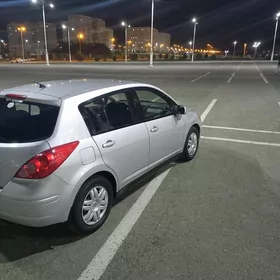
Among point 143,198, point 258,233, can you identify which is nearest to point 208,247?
point 258,233

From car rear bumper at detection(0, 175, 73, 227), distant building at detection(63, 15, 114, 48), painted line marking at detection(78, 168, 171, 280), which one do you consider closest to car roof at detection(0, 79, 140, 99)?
car rear bumper at detection(0, 175, 73, 227)

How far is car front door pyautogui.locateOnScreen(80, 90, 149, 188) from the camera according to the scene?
324cm

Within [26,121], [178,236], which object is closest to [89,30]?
[26,121]

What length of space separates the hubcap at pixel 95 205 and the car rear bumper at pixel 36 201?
0.99 feet

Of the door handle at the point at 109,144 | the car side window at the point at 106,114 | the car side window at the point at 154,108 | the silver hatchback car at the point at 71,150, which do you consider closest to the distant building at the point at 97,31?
the car side window at the point at 154,108

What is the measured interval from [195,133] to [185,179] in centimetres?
108

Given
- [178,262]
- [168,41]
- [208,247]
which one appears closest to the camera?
[178,262]

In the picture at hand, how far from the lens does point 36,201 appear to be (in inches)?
107

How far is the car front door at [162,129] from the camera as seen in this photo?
4035 millimetres

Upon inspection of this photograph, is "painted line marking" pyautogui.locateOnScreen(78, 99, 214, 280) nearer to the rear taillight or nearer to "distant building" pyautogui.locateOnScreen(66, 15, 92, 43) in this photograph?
the rear taillight

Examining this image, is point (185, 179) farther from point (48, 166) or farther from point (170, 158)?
point (48, 166)

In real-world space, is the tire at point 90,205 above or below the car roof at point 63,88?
below

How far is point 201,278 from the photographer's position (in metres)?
2.63

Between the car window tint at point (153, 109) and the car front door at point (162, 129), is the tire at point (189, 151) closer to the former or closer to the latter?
the car front door at point (162, 129)
